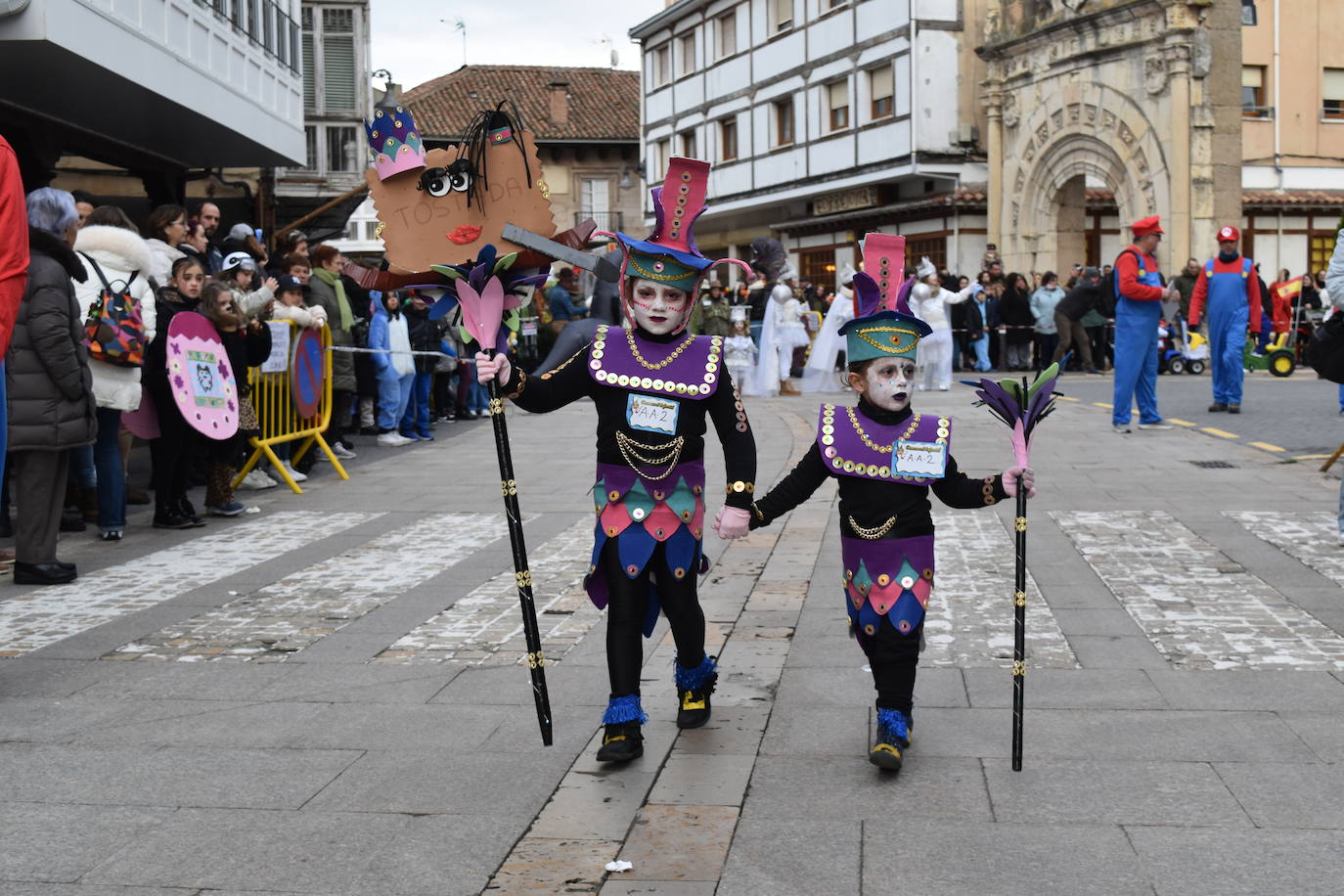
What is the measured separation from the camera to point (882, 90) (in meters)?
39.1

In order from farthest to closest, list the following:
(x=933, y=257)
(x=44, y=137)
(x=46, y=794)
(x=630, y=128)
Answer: (x=630, y=128) < (x=933, y=257) < (x=44, y=137) < (x=46, y=794)

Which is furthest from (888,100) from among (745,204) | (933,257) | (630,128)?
(630,128)

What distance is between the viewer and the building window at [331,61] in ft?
123

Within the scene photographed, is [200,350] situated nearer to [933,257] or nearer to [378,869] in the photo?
[378,869]

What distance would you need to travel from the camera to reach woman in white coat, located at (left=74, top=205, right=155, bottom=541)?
9.30 meters

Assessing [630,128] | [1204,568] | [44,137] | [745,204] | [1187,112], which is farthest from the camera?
[630,128]

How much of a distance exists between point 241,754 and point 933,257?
3445cm

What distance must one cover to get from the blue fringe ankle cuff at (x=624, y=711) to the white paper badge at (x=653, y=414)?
32.5 inches

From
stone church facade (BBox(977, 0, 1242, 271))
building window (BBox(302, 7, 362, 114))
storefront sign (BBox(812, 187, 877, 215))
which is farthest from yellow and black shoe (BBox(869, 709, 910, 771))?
storefront sign (BBox(812, 187, 877, 215))

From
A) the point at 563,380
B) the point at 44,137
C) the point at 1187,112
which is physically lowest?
the point at 563,380

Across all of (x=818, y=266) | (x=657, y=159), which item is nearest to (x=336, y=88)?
(x=818, y=266)

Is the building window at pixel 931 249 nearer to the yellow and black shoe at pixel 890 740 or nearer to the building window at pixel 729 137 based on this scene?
the building window at pixel 729 137

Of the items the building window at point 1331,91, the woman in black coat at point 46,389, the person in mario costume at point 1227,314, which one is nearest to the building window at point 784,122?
the building window at point 1331,91

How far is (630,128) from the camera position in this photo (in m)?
62.4
